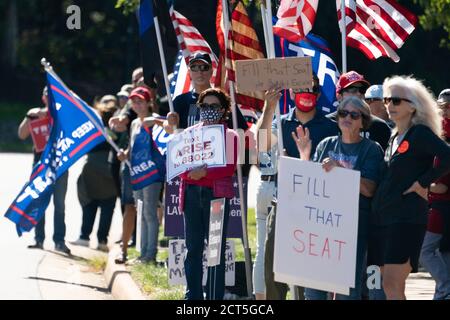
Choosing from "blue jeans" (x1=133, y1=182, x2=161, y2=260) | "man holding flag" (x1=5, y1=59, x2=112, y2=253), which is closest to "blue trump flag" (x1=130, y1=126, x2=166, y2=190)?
"blue jeans" (x1=133, y1=182, x2=161, y2=260)

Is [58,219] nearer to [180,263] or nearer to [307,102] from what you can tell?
[180,263]

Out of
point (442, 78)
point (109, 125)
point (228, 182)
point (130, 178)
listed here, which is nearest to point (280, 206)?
point (228, 182)

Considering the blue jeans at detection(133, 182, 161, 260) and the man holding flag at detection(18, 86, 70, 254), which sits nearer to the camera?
the blue jeans at detection(133, 182, 161, 260)

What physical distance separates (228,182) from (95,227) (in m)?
8.48

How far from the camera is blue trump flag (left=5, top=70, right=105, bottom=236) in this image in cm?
1234

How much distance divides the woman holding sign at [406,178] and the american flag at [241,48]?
1961mm

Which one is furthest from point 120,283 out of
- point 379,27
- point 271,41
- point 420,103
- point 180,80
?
point 420,103

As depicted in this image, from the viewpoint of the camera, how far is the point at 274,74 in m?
7.89

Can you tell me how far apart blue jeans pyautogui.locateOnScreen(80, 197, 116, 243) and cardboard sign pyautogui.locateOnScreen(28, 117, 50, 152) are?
1222mm

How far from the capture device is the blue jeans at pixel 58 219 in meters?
14.3

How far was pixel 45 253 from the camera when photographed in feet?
45.8

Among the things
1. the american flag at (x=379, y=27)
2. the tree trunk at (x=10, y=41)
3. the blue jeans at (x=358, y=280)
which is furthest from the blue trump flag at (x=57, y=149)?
the tree trunk at (x=10, y=41)

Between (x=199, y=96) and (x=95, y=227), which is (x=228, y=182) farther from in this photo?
(x=95, y=227)

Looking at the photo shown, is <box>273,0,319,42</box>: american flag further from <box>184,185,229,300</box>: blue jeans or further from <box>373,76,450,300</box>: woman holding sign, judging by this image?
<box>373,76,450,300</box>: woman holding sign
